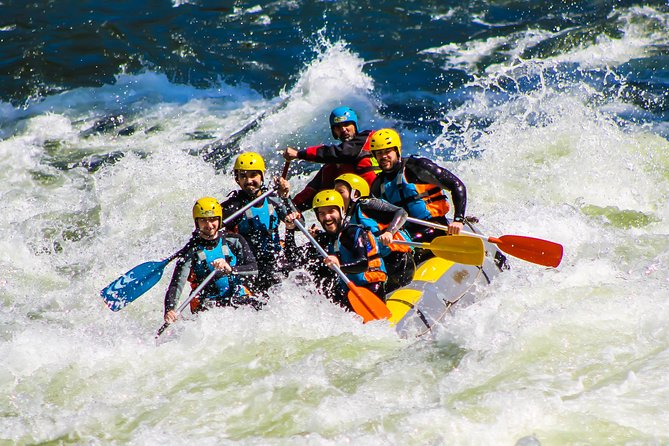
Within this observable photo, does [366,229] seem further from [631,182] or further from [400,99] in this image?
[400,99]

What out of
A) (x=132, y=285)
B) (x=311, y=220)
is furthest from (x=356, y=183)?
(x=311, y=220)

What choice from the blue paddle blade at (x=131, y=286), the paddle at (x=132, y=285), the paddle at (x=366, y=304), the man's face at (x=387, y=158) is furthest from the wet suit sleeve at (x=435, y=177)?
the blue paddle blade at (x=131, y=286)

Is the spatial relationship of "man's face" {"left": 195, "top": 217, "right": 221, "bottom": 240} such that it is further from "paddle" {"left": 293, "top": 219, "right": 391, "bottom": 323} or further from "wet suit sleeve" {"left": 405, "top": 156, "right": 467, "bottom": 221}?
"wet suit sleeve" {"left": 405, "top": 156, "right": 467, "bottom": 221}

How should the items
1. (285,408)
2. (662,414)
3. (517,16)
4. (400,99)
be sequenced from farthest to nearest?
(517,16) < (400,99) < (285,408) < (662,414)

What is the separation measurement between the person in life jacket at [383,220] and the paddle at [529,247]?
22 centimetres

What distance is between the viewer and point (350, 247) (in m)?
6.52

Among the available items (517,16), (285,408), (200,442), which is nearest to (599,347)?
(285,408)

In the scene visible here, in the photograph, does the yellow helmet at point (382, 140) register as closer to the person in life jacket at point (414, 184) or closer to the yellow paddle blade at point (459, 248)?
the person in life jacket at point (414, 184)

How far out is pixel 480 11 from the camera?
15.4 m

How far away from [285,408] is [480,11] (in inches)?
464

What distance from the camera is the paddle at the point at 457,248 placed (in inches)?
252

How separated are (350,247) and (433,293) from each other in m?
0.75

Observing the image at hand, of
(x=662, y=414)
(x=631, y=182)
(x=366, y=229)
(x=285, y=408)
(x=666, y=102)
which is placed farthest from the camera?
(x=666, y=102)

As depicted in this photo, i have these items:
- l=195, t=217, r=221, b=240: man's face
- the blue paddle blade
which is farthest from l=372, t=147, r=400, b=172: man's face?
the blue paddle blade
